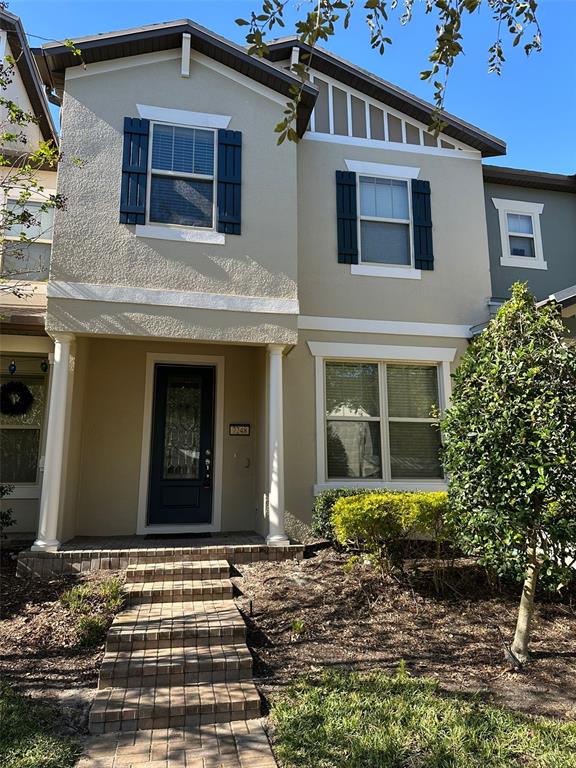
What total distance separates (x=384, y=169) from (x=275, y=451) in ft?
17.0

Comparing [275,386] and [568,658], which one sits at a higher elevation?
[275,386]

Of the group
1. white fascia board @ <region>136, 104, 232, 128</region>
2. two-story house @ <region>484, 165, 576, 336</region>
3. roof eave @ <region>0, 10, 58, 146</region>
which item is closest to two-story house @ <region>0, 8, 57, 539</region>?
white fascia board @ <region>136, 104, 232, 128</region>

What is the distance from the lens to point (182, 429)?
8.07m

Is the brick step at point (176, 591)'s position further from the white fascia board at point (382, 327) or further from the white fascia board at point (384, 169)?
the white fascia board at point (384, 169)

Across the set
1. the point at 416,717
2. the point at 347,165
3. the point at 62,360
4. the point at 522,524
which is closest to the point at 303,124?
the point at 347,165

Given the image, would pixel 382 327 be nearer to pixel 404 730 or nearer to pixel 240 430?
pixel 240 430

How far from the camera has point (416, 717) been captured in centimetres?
337

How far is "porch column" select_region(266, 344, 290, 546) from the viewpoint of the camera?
6.81m

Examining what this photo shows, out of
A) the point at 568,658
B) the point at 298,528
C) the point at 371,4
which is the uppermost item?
the point at 371,4

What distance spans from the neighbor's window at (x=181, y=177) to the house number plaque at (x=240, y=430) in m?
2.95

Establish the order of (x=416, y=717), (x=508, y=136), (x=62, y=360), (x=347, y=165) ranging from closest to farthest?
(x=416, y=717)
(x=62, y=360)
(x=347, y=165)
(x=508, y=136)

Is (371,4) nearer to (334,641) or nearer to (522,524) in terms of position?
(522,524)

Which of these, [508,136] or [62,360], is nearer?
[62,360]

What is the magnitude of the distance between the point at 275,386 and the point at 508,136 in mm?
6437
